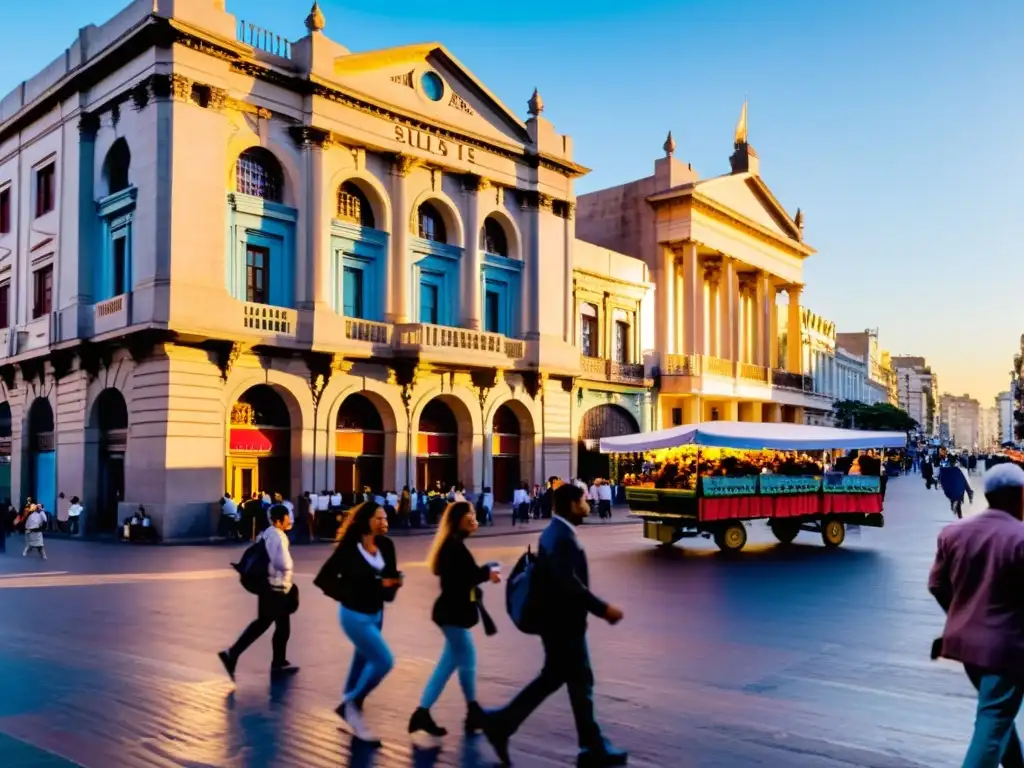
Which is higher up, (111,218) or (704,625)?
(111,218)

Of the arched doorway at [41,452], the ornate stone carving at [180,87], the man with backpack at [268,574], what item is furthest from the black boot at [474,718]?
the arched doorway at [41,452]

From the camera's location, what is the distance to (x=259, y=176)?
30250 mm

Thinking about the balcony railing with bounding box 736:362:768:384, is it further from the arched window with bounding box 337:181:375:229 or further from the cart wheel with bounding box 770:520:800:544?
the cart wheel with bounding box 770:520:800:544

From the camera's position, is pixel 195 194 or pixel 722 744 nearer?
pixel 722 744

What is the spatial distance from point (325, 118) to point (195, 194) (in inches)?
213

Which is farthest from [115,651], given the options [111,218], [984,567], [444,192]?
[444,192]

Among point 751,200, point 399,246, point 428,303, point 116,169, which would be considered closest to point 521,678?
point 399,246

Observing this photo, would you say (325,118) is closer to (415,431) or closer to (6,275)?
(415,431)

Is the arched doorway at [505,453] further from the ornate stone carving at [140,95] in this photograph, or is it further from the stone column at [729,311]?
the stone column at [729,311]

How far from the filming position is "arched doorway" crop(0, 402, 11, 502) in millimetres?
34375

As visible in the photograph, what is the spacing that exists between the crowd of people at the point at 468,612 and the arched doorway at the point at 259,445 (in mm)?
21920

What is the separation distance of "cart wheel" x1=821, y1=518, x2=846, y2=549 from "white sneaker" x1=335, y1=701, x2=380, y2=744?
656 inches

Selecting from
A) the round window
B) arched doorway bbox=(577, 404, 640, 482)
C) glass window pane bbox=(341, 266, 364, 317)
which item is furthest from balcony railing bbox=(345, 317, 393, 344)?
arched doorway bbox=(577, 404, 640, 482)

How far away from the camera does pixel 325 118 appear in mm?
30750
